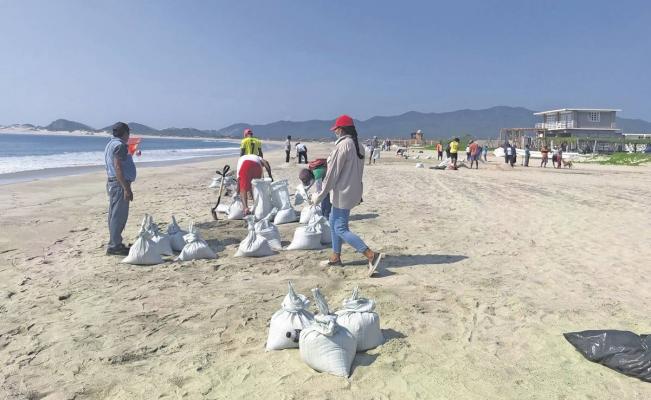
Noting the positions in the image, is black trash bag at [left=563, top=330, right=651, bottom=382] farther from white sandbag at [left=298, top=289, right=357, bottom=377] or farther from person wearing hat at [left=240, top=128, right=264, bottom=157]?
person wearing hat at [left=240, top=128, right=264, bottom=157]

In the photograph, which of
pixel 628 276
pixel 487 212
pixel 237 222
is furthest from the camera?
pixel 487 212

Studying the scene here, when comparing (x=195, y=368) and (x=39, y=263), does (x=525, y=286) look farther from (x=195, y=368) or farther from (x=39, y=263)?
(x=39, y=263)

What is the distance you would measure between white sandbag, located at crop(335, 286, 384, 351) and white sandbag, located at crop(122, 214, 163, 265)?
283 centimetres

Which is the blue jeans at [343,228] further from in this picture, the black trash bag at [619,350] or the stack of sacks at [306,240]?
the black trash bag at [619,350]

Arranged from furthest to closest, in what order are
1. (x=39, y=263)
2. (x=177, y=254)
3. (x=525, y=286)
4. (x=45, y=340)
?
(x=177, y=254), (x=39, y=263), (x=525, y=286), (x=45, y=340)

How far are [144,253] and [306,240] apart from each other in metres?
1.86

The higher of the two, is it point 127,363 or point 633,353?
point 633,353

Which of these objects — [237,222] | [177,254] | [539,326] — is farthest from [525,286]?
[237,222]

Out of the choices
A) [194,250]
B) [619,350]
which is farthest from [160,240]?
[619,350]

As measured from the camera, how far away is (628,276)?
4.61m

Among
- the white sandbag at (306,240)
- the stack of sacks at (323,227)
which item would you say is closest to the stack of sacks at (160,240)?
the white sandbag at (306,240)

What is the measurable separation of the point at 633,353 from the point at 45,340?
387 centimetres

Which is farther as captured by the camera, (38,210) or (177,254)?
(38,210)

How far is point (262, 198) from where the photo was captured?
7.07 meters
